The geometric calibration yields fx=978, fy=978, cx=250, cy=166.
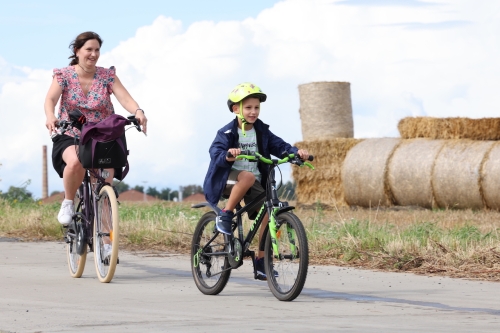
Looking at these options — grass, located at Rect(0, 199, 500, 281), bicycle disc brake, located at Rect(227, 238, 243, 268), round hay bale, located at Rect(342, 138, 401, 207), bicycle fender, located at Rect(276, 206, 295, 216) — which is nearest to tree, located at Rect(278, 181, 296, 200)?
grass, located at Rect(0, 199, 500, 281)

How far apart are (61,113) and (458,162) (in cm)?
1005

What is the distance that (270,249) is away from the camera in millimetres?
6270

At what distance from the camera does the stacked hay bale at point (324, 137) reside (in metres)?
18.6

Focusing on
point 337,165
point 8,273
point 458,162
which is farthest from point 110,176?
point 337,165

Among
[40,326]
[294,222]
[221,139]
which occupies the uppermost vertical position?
[221,139]

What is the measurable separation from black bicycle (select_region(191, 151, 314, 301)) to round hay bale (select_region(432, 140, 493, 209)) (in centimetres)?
1008

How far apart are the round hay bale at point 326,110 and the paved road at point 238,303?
10965 millimetres

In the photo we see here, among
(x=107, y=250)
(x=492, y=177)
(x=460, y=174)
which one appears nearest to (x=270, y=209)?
(x=107, y=250)

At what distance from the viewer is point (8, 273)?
25.8ft

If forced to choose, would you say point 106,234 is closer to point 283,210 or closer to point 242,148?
point 242,148

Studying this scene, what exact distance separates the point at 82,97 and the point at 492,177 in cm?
982

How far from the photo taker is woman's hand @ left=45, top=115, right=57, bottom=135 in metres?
7.50

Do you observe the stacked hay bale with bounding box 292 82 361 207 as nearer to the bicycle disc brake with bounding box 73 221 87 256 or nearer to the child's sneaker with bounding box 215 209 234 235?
the bicycle disc brake with bounding box 73 221 87 256

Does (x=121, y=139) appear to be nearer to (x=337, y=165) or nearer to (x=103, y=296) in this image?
(x=103, y=296)
